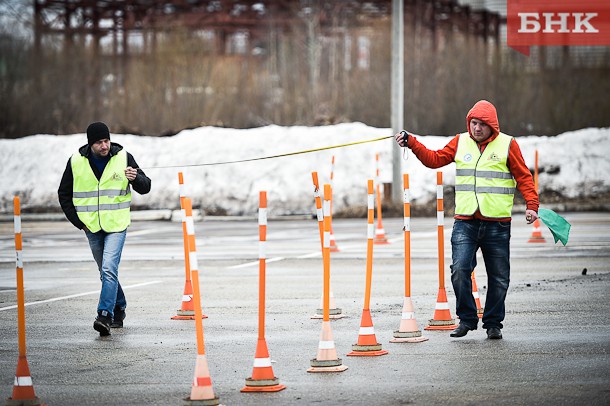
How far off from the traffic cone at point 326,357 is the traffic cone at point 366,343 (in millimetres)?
690

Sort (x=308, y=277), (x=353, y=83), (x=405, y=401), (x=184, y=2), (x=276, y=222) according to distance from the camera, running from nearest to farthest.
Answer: (x=405, y=401), (x=308, y=277), (x=276, y=222), (x=353, y=83), (x=184, y=2)

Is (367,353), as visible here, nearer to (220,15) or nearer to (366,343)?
(366,343)

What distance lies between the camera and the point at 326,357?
9.33 metres

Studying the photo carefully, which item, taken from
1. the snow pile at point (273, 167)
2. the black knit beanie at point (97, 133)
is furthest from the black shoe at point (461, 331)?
the snow pile at point (273, 167)

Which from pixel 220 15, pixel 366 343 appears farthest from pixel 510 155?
pixel 220 15

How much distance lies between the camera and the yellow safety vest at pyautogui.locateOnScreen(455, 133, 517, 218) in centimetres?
1082

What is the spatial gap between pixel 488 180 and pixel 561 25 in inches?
1330

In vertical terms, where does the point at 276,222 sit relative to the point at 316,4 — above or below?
below

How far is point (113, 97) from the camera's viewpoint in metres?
43.3

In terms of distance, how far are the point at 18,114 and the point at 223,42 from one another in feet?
43.4

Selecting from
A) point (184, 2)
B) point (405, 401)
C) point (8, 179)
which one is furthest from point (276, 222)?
point (184, 2)

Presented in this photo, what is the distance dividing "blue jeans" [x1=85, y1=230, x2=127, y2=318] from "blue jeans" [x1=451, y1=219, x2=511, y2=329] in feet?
10.1

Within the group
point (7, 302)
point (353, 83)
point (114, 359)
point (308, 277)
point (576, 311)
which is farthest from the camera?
point (353, 83)

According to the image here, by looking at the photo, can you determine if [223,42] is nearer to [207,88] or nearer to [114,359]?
[207,88]
